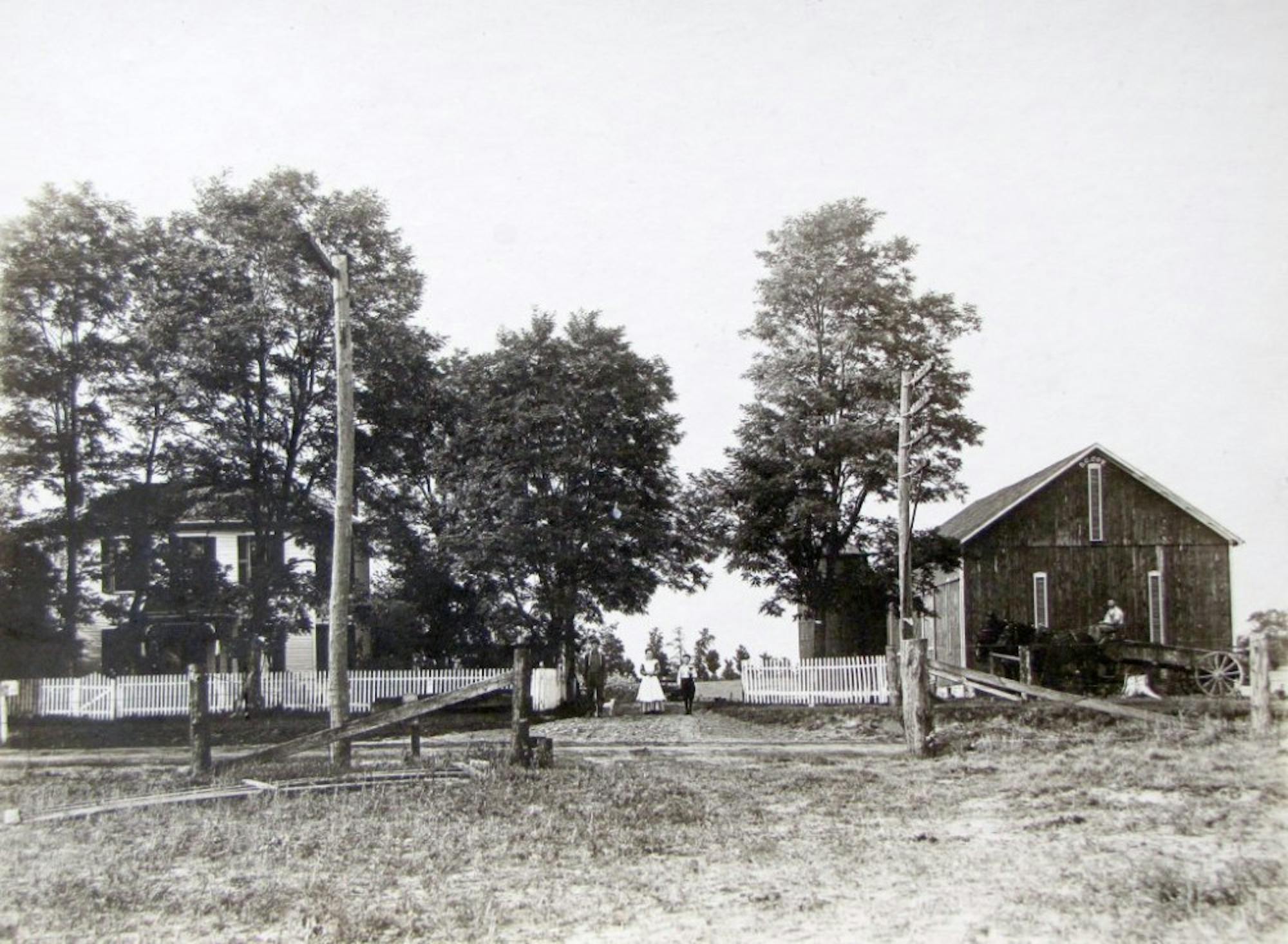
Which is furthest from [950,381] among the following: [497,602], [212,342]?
[212,342]

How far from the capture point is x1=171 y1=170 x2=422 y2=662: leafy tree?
29344 millimetres

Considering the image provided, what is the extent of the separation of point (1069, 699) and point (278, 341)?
867 inches

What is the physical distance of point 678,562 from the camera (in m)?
37.4

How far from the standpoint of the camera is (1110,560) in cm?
3331

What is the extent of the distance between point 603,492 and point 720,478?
5312mm

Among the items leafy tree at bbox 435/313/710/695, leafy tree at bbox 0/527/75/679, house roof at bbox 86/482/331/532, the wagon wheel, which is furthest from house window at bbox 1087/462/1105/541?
leafy tree at bbox 0/527/75/679

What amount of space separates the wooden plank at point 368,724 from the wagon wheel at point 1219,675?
1828 cm

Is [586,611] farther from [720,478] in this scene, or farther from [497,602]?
[720,478]

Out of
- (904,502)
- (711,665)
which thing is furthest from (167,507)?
(711,665)

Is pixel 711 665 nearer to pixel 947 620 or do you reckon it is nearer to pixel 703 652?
pixel 703 652

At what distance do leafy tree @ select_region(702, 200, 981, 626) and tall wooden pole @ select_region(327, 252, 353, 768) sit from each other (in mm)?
17349

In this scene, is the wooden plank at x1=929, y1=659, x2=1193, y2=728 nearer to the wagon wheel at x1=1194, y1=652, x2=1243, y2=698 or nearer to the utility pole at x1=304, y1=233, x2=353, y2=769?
the utility pole at x1=304, y1=233, x2=353, y2=769

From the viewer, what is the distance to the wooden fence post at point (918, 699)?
14.2 metres

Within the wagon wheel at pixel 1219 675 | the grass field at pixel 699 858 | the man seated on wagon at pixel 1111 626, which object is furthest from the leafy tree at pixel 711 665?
the grass field at pixel 699 858
